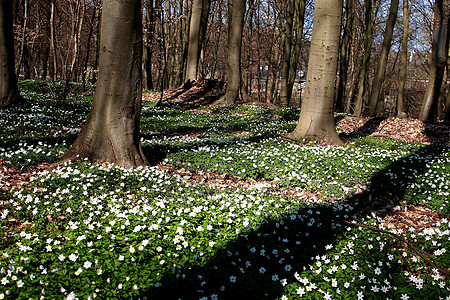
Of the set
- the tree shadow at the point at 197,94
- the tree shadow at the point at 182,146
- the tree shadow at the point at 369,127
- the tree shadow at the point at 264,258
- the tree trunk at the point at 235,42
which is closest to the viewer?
the tree shadow at the point at 264,258

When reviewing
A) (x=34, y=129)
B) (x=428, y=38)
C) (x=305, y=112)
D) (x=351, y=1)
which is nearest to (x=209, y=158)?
(x=305, y=112)

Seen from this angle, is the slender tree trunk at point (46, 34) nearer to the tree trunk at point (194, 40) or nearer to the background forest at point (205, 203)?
the tree trunk at point (194, 40)

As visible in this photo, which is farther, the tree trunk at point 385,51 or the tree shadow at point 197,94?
the tree shadow at point 197,94

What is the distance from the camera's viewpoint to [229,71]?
690 inches

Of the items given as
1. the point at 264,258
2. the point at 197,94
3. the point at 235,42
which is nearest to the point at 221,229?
the point at 264,258

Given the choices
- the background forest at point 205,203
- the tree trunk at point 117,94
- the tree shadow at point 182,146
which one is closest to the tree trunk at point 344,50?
the background forest at point 205,203

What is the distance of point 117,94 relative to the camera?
234 inches

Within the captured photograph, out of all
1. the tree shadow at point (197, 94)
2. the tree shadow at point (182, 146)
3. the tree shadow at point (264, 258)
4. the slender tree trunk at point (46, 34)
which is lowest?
the tree shadow at point (264, 258)

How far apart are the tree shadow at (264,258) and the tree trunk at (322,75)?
368 centimetres

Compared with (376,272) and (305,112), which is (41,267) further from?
(305,112)

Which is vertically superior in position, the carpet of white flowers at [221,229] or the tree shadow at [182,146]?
the tree shadow at [182,146]

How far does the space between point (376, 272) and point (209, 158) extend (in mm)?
4398

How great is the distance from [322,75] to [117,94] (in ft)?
19.3

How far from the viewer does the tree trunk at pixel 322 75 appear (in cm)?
873
